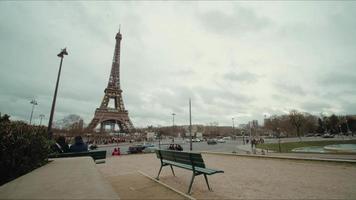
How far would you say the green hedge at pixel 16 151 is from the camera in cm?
568

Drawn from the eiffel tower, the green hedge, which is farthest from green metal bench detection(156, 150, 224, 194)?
the eiffel tower

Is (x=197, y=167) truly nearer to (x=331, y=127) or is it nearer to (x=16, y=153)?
(x=16, y=153)

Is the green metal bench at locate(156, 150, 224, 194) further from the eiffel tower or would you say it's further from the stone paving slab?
the eiffel tower

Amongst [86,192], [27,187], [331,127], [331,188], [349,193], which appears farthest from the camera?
[331,127]

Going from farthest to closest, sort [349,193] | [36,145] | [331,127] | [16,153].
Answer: [331,127] → [36,145] → [16,153] → [349,193]

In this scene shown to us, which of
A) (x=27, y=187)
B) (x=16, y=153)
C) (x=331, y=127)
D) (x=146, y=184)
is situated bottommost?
(x=146, y=184)

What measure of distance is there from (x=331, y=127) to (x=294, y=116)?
40549 millimetres

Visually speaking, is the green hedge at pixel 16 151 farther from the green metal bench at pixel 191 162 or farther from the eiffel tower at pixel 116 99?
the eiffel tower at pixel 116 99

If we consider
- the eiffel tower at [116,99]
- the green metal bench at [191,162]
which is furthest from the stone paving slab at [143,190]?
the eiffel tower at [116,99]

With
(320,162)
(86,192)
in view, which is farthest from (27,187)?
(320,162)

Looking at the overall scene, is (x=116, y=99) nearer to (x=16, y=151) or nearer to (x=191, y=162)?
(x=16, y=151)

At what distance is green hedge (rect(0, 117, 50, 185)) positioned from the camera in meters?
5.68

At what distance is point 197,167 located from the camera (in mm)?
6074

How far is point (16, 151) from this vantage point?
6012 millimetres
